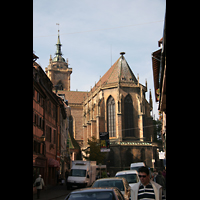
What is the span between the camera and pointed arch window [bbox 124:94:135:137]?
63844 mm

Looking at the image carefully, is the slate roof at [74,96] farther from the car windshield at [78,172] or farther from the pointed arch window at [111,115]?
the car windshield at [78,172]

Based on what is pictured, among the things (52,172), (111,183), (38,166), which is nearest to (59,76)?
(52,172)

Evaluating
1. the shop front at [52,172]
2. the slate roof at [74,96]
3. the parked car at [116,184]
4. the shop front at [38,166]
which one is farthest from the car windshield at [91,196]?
the slate roof at [74,96]

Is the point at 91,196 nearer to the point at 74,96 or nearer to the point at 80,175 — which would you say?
the point at 80,175

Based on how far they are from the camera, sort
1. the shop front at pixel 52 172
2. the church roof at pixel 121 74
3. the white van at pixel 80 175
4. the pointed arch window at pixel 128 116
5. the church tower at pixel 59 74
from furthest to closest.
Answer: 1. the church tower at pixel 59 74
2. the church roof at pixel 121 74
3. the pointed arch window at pixel 128 116
4. the shop front at pixel 52 172
5. the white van at pixel 80 175

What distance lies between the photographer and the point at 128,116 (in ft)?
211

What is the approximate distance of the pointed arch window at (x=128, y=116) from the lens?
63844 mm
